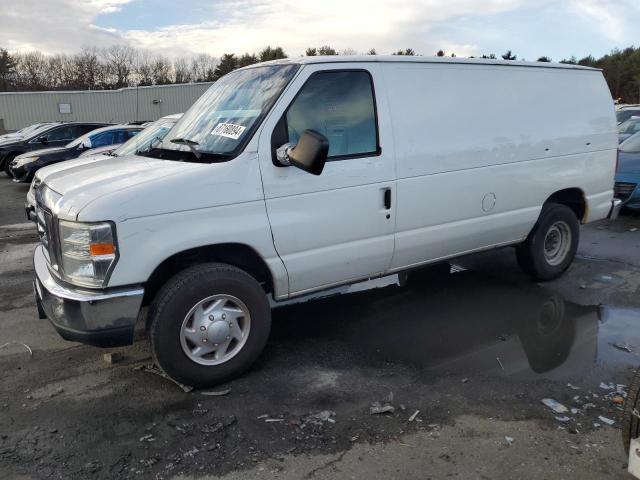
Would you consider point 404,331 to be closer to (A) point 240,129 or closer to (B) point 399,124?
(B) point 399,124

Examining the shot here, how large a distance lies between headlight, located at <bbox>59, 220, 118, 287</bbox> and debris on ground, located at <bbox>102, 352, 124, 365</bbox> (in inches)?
40.7

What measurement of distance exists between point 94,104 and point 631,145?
33.7 metres

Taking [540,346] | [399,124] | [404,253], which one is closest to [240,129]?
[399,124]

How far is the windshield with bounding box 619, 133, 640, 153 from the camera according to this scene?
9773 millimetres

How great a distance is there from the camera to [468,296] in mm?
5625

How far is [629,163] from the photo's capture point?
30.4 feet

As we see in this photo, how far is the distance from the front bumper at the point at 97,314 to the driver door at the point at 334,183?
1.07 metres

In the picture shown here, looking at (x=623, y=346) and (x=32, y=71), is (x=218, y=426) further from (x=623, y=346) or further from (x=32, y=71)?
(x=32, y=71)

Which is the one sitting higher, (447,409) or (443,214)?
(443,214)

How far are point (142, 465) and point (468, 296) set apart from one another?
3716mm

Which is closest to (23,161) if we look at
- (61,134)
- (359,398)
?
(61,134)

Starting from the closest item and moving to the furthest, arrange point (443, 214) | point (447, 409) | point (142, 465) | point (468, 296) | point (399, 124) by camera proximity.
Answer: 1. point (142, 465)
2. point (447, 409)
3. point (399, 124)
4. point (443, 214)
5. point (468, 296)

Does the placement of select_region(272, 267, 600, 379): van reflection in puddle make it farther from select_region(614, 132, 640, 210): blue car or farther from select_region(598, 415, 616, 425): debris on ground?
select_region(614, 132, 640, 210): blue car

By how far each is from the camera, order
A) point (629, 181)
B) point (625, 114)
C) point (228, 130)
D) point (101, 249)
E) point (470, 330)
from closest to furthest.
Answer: point (101, 249) < point (228, 130) < point (470, 330) < point (629, 181) < point (625, 114)
